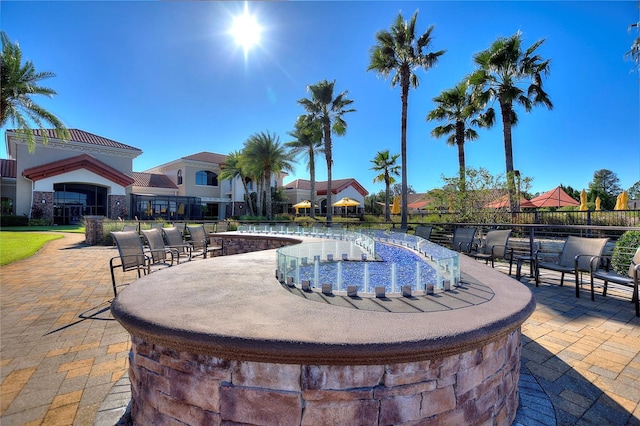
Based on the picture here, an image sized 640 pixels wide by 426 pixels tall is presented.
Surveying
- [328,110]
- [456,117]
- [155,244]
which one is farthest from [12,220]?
[456,117]

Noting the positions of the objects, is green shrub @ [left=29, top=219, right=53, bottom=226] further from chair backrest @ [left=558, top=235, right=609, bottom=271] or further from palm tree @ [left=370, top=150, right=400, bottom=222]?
chair backrest @ [left=558, top=235, right=609, bottom=271]

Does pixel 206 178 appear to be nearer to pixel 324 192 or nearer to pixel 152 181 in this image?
pixel 152 181

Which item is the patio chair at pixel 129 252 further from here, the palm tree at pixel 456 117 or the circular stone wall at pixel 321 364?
the palm tree at pixel 456 117

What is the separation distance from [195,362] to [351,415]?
0.82 meters

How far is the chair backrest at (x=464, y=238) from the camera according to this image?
7055 mm

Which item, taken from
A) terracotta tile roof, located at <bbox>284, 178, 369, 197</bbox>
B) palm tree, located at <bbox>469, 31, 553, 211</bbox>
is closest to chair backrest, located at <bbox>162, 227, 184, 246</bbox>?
palm tree, located at <bbox>469, 31, 553, 211</bbox>

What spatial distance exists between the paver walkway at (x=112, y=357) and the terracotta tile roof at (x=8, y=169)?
29187 mm

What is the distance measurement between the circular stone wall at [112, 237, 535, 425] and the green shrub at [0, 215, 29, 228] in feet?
90.2

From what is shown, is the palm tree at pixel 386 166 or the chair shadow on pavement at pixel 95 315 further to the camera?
the palm tree at pixel 386 166

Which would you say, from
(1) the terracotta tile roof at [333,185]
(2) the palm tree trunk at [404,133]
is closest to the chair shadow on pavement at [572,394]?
(2) the palm tree trunk at [404,133]

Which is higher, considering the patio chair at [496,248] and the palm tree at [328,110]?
the palm tree at [328,110]

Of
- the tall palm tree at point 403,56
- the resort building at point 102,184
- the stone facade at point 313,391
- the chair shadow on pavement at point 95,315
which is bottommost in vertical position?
the chair shadow on pavement at point 95,315

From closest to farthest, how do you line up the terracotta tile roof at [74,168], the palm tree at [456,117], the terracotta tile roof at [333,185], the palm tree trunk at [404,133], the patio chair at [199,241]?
the patio chair at [199,241] → the palm tree trunk at [404,133] → the palm tree at [456,117] → the terracotta tile roof at [74,168] → the terracotta tile roof at [333,185]

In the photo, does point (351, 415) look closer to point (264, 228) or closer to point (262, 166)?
point (264, 228)
